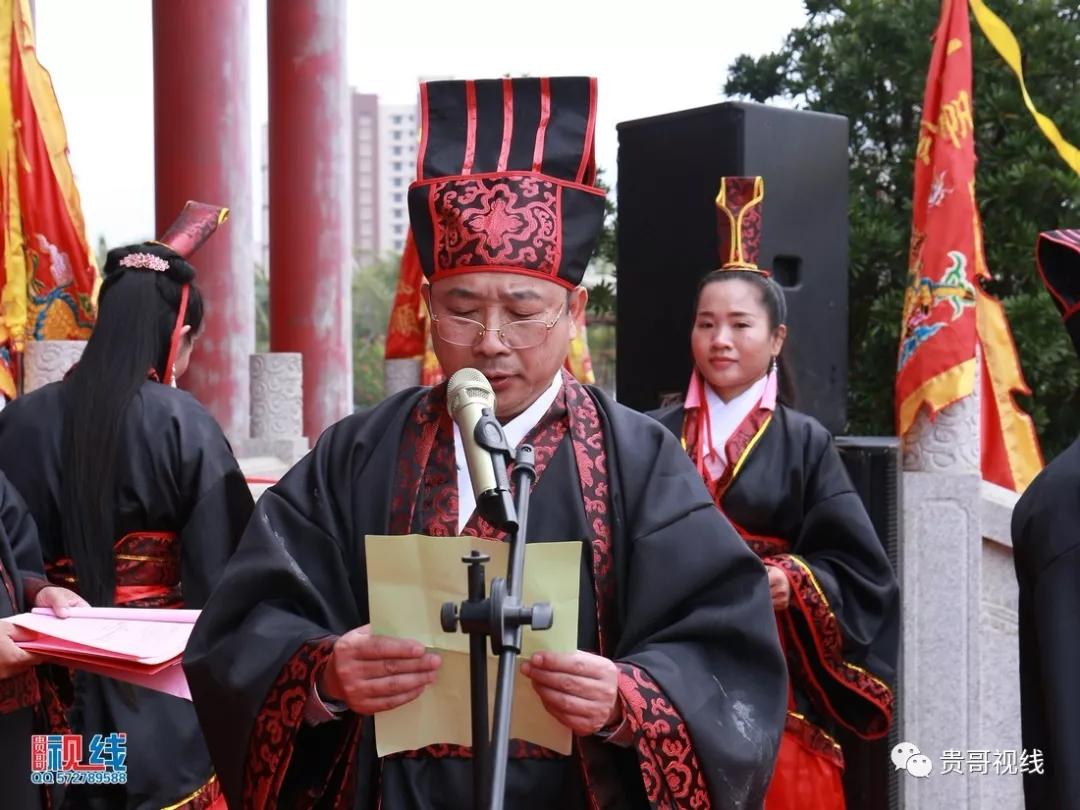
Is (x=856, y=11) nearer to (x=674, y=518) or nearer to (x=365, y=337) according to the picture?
(x=674, y=518)

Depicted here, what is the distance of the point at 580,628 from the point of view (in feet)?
7.06

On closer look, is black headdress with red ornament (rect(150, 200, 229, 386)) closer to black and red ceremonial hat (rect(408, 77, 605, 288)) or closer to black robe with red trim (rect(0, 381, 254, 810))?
black robe with red trim (rect(0, 381, 254, 810))

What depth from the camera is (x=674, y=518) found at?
7.08ft

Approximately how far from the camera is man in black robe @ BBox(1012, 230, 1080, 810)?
226 centimetres

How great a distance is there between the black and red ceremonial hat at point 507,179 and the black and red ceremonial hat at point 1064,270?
0.86 meters

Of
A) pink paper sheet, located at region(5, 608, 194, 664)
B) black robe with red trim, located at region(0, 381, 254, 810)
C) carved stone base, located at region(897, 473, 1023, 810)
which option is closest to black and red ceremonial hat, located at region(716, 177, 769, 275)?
carved stone base, located at region(897, 473, 1023, 810)

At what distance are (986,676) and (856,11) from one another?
5.11 metres

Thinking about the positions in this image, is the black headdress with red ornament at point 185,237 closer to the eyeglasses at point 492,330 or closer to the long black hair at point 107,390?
the long black hair at point 107,390

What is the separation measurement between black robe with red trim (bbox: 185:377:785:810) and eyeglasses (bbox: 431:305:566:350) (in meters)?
0.12

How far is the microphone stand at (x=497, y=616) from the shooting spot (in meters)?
1.50

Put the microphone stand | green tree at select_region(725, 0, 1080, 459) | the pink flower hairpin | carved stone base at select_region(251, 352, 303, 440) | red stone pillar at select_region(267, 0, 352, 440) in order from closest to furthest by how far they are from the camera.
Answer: the microphone stand → the pink flower hairpin → green tree at select_region(725, 0, 1080, 459) → carved stone base at select_region(251, 352, 303, 440) → red stone pillar at select_region(267, 0, 352, 440)

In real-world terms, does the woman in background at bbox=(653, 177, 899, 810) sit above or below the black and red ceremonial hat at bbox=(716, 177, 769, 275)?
below

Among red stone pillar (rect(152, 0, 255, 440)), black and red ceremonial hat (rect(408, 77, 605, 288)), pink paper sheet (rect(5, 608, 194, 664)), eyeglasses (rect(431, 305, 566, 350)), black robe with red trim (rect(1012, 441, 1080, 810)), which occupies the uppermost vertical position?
red stone pillar (rect(152, 0, 255, 440))

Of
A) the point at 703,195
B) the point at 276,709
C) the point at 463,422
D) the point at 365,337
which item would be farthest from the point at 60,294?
the point at 365,337
